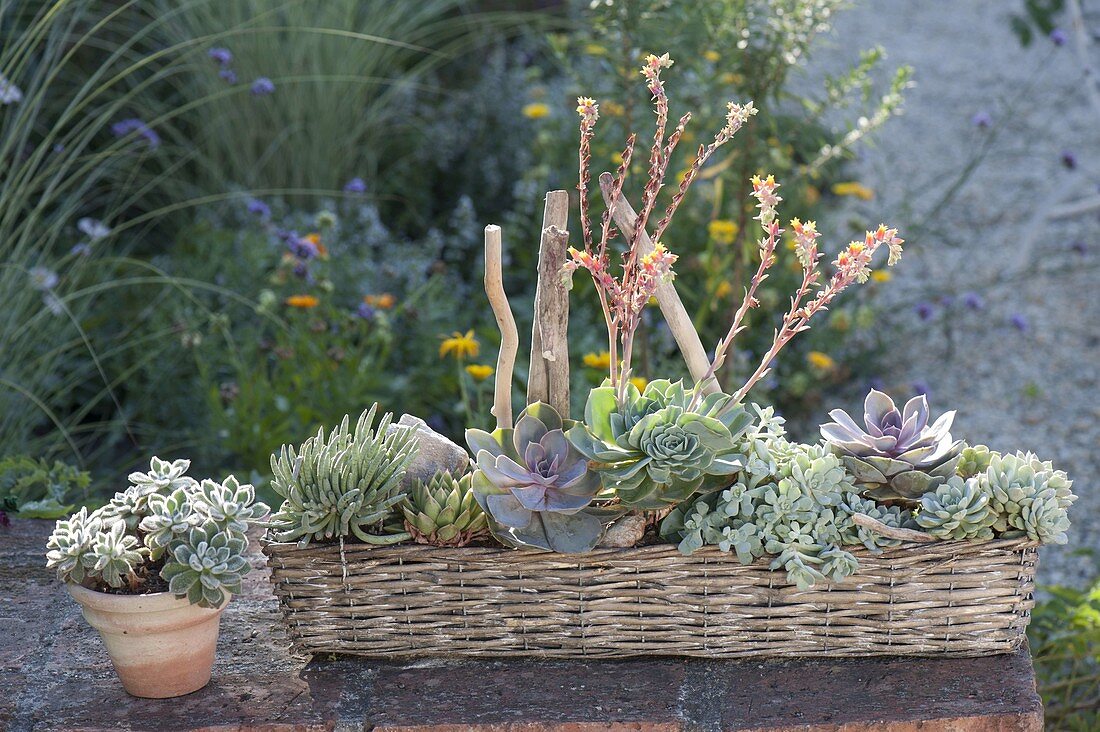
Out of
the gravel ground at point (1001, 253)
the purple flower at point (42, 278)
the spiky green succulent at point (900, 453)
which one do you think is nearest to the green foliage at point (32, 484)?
the purple flower at point (42, 278)

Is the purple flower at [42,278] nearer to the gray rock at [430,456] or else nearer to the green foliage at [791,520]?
the gray rock at [430,456]

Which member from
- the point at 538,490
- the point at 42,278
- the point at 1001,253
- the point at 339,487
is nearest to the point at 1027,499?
the point at 538,490

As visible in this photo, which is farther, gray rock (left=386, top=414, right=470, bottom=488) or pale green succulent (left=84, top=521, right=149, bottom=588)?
gray rock (left=386, top=414, right=470, bottom=488)

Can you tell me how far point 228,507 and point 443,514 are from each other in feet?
1.00

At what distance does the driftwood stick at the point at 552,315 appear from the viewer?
5.35ft

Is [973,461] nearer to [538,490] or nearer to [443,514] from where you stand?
[538,490]

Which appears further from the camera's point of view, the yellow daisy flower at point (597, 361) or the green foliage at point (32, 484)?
the yellow daisy flower at point (597, 361)

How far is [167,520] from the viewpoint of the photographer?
5.32ft

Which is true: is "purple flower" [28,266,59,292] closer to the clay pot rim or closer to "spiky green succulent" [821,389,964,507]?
the clay pot rim

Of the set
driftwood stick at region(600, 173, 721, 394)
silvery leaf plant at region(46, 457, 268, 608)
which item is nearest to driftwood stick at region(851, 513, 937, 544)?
driftwood stick at region(600, 173, 721, 394)

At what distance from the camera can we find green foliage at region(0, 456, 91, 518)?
7.21ft

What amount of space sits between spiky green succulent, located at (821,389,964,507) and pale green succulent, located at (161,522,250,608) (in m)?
0.88

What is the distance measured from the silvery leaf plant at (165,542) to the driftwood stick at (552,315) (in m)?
0.45

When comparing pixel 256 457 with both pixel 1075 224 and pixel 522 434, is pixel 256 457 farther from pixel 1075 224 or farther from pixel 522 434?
pixel 1075 224
